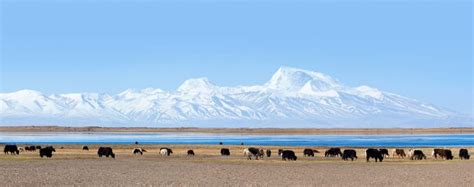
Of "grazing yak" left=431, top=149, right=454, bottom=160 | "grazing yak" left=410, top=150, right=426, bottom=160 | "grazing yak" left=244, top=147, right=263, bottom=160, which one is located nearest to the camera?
"grazing yak" left=244, top=147, right=263, bottom=160

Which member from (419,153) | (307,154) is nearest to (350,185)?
(419,153)

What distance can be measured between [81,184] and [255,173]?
9.50 m

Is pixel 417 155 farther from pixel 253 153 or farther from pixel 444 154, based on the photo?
pixel 253 153

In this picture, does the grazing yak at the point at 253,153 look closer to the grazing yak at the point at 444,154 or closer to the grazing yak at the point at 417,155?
the grazing yak at the point at 417,155

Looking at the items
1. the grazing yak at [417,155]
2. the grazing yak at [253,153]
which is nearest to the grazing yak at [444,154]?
the grazing yak at [417,155]

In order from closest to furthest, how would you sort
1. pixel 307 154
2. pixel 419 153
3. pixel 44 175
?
pixel 44 175 < pixel 419 153 < pixel 307 154

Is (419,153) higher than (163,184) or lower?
higher

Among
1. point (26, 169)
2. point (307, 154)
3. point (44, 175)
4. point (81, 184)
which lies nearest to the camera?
point (81, 184)

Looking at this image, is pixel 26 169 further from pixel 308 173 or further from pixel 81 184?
pixel 308 173

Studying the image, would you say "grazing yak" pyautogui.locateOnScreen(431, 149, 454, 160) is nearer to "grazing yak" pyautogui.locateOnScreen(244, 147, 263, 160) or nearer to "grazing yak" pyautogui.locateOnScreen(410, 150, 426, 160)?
"grazing yak" pyautogui.locateOnScreen(410, 150, 426, 160)

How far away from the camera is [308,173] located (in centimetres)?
3747

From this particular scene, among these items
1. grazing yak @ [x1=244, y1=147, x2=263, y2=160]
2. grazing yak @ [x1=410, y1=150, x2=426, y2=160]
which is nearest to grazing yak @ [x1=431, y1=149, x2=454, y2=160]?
grazing yak @ [x1=410, y1=150, x2=426, y2=160]

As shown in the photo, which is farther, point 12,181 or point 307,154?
point 307,154

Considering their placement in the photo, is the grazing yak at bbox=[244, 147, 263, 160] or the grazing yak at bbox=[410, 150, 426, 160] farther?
the grazing yak at bbox=[410, 150, 426, 160]
